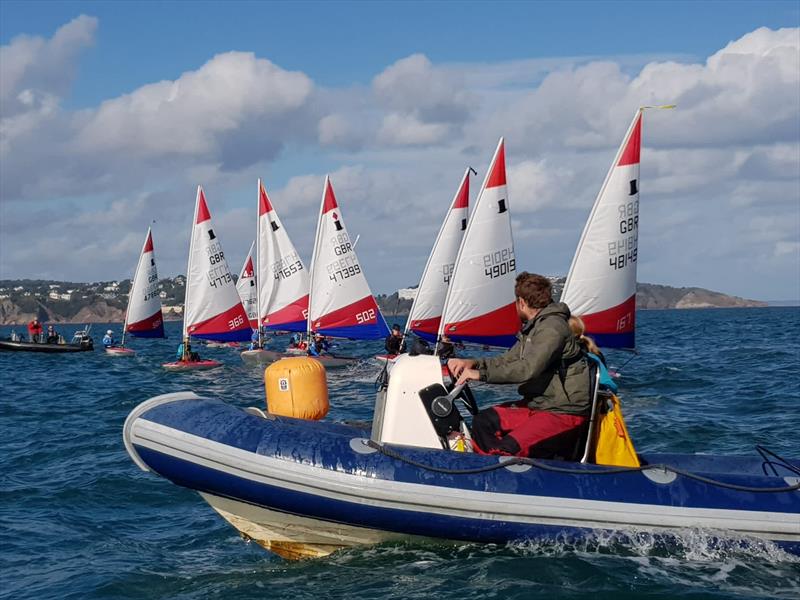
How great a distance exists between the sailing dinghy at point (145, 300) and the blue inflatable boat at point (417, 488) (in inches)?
1344

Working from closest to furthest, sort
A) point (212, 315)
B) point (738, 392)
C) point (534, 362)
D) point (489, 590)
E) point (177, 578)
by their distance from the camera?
point (489, 590), point (534, 362), point (177, 578), point (738, 392), point (212, 315)

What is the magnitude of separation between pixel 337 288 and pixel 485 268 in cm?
925

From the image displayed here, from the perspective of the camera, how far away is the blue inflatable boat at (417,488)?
657cm

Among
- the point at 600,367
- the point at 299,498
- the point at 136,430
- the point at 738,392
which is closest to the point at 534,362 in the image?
the point at 600,367

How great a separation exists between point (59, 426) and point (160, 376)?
41.7 ft

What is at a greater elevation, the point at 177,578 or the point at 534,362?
the point at 534,362

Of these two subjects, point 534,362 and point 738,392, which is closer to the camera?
point 534,362

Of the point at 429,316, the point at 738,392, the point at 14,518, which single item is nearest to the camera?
the point at 14,518

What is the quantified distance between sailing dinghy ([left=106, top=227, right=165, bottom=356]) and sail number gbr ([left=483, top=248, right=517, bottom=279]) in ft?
68.4

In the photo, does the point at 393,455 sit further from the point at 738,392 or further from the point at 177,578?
the point at 738,392

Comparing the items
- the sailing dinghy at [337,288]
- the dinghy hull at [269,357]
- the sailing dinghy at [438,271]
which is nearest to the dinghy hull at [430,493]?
the sailing dinghy at [438,271]

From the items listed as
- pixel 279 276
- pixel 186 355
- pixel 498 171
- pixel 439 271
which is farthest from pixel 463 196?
pixel 279 276

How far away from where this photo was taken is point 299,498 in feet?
22.2

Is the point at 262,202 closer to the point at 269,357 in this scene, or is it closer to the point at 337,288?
the point at 337,288
